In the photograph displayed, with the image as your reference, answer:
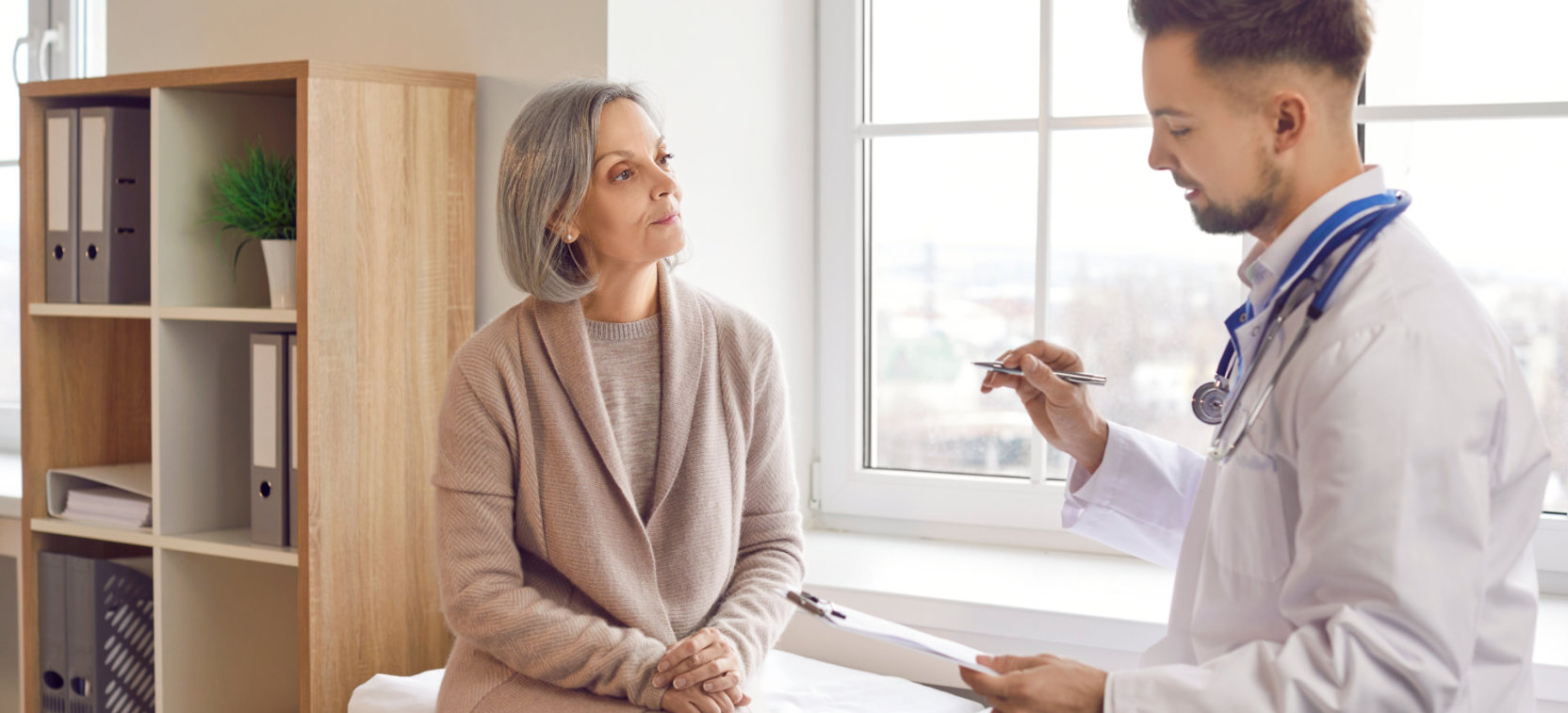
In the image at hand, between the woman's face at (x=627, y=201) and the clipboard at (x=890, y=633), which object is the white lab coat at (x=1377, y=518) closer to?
the clipboard at (x=890, y=633)

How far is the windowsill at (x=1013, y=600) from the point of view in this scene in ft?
6.08

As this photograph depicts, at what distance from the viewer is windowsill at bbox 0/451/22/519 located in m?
2.53

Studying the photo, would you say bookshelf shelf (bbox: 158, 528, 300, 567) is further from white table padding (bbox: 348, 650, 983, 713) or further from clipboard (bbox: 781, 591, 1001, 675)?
clipboard (bbox: 781, 591, 1001, 675)

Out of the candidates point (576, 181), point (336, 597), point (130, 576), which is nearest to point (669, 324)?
point (576, 181)

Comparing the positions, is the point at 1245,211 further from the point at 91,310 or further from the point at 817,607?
the point at 91,310

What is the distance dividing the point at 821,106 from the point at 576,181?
890 mm

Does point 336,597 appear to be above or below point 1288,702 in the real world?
below

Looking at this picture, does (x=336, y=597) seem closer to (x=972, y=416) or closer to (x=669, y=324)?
(x=669, y=324)

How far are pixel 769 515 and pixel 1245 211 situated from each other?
0.91 meters

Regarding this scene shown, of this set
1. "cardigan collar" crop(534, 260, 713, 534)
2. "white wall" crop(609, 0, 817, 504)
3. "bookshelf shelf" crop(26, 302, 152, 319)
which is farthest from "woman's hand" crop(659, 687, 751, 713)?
"bookshelf shelf" crop(26, 302, 152, 319)

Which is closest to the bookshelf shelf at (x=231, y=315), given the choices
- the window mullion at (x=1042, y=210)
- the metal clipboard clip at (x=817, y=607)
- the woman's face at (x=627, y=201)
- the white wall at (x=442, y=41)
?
the white wall at (x=442, y=41)

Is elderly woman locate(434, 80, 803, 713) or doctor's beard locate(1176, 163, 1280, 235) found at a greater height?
doctor's beard locate(1176, 163, 1280, 235)

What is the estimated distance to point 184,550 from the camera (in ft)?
6.95

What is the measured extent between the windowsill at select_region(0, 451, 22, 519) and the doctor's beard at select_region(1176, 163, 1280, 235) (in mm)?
2453
